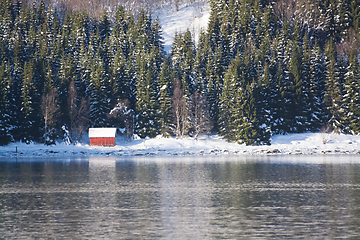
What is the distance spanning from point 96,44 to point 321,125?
186 ft

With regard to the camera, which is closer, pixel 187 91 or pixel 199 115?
pixel 199 115

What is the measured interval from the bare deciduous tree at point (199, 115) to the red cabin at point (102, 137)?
15719 mm

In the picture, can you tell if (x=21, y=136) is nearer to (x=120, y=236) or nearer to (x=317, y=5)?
(x=120, y=236)

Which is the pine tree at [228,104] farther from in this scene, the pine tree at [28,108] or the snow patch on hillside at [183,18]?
the snow patch on hillside at [183,18]

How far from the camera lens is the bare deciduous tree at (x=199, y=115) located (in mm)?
72062

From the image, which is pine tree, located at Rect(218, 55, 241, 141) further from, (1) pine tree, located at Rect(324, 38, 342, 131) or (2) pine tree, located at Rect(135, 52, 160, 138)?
(1) pine tree, located at Rect(324, 38, 342, 131)

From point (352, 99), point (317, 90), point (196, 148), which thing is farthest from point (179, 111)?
point (352, 99)

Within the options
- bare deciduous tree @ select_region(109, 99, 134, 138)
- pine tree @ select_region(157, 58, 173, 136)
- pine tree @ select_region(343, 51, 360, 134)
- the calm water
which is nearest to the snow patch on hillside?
pine tree @ select_region(157, 58, 173, 136)

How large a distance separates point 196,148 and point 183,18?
383ft

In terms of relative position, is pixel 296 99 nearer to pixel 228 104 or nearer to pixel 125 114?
pixel 228 104

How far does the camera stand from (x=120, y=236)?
15.6 meters

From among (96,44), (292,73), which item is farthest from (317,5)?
(96,44)

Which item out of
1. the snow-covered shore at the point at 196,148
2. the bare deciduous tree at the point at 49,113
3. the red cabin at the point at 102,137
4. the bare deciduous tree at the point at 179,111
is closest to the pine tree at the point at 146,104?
the snow-covered shore at the point at 196,148

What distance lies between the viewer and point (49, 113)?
216ft
